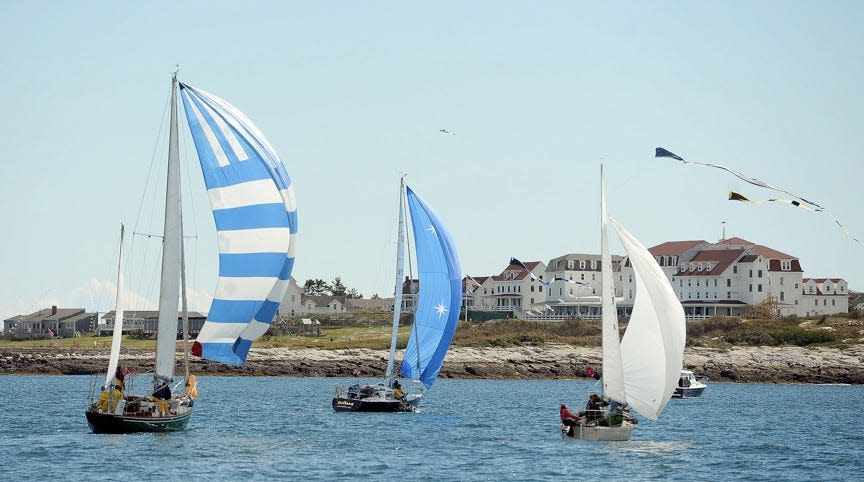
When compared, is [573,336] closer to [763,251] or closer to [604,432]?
[763,251]

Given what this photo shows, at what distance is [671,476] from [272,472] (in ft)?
41.7

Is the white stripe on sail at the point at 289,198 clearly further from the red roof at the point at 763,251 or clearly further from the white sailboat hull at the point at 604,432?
the red roof at the point at 763,251

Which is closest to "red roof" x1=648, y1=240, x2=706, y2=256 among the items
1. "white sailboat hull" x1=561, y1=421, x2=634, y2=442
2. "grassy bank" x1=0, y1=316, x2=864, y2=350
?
Answer: "grassy bank" x1=0, y1=316, x2=864, y2=350

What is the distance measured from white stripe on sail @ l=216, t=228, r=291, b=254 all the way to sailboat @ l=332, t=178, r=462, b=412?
55.7ft


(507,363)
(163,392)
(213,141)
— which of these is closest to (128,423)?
(163,392)

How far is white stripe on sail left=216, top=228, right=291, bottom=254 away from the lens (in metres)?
43.7

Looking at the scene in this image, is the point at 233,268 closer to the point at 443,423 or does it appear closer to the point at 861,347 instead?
the point at 443,423

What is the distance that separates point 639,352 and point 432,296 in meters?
14.9

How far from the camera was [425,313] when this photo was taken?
199 ft

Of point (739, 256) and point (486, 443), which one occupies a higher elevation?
point (739, 256)

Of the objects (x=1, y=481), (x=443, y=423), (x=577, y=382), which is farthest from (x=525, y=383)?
(x=1, y=481)

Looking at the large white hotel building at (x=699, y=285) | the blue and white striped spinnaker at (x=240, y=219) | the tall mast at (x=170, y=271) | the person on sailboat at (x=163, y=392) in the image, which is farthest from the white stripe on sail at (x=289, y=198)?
the large white hotel building at (x=699, y=285)

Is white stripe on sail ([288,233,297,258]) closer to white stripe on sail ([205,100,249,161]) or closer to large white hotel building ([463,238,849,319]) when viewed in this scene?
white stripe on sail ([205,100,249,161])

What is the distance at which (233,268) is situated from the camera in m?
43.8
